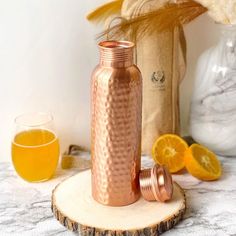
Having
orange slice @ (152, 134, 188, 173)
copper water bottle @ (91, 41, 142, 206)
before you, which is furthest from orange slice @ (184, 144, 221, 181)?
copper water bottle @ (91, 41, 142, 206)

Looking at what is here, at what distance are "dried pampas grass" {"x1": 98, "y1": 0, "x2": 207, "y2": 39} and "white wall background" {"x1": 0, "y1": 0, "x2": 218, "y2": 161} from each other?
0.22ft

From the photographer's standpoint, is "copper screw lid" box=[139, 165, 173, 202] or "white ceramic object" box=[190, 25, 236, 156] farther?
"white ceramic object" box=[190, 25, 236, 156]

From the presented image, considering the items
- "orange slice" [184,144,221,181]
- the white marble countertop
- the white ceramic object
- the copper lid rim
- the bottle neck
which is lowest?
the white marble countertop

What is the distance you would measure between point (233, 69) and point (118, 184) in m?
0.33

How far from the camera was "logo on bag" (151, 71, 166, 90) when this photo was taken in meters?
1.04

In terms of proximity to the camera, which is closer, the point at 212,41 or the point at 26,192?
the point at 26,192

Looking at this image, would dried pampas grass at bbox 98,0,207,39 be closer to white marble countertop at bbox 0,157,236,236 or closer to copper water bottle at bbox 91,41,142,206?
copper water bottle at bbox 91,41,142,206

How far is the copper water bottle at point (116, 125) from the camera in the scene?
32.6 inches

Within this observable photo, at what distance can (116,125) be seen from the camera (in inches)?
33.5

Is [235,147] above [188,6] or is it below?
below

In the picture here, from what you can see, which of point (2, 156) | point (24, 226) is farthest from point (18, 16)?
point (24, 226)

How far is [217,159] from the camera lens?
1.05 meters

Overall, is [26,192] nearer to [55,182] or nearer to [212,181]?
[55,182]

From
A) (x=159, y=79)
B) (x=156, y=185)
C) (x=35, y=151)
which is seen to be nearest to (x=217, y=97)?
(x=159, y=79)
